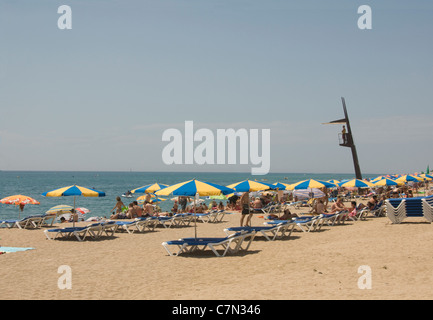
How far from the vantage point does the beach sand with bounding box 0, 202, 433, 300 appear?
6.41m

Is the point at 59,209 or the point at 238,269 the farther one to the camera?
the point at 59,209

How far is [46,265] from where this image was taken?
29.8ft

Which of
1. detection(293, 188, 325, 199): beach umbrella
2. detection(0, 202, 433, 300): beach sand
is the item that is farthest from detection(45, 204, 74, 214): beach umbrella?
detection(293, 188, 325, 199): beach umbrella

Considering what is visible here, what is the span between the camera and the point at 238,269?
8.48 metres

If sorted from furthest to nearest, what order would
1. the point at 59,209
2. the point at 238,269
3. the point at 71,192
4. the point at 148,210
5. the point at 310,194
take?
the point at 310,194, the point at 59,209, the point at 148,210, the point at 71,192, the point at 238,269

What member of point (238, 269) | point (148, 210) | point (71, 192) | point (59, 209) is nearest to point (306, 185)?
point (148, 210)

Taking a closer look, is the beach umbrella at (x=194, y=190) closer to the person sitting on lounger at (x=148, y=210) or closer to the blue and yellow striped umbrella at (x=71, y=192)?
the blue and yellow striped umbrella at (x=71, y=192)

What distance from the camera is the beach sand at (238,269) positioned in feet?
21.0

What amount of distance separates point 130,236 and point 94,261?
458cm

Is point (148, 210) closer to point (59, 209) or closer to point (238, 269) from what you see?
point (59, 209)

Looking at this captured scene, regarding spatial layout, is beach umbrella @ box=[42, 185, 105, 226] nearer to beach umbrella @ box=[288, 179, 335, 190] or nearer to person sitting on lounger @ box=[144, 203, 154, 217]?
person sitting on lounger @ box=[144, 203, 154, 217]

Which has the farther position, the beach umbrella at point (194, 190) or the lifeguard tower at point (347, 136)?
the lifeguard tower at point (347, 136)

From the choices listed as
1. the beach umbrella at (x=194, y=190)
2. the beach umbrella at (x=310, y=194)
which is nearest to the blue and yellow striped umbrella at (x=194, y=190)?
the beach umbrella at (x=194, y=190)
